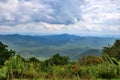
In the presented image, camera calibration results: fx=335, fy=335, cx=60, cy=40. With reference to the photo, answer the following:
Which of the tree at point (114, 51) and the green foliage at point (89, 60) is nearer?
the green foliage at point (89, 60)

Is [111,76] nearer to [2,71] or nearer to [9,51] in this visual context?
[2,71]

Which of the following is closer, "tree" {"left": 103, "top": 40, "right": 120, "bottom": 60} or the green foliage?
the green foliage

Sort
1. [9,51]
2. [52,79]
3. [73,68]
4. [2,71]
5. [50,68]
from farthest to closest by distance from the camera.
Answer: [9,51] < [50,68] < [73,68] < [2,71] < [52,79]

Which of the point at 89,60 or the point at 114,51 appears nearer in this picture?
the point at 89,60

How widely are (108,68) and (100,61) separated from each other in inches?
67.7

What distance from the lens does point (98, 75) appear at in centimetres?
1473

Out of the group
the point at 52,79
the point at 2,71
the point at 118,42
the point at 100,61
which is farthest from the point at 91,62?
the point at 118,42

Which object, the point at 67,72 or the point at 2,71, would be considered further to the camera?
the point at 67,72

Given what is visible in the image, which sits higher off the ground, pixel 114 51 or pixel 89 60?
pixel 89 60

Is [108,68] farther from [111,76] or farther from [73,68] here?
[73,68]

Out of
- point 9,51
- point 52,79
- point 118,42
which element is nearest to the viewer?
point 52,79

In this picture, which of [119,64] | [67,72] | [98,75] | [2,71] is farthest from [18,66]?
[119,64]

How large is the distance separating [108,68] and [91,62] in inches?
120

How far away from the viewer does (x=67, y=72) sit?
15.4m
